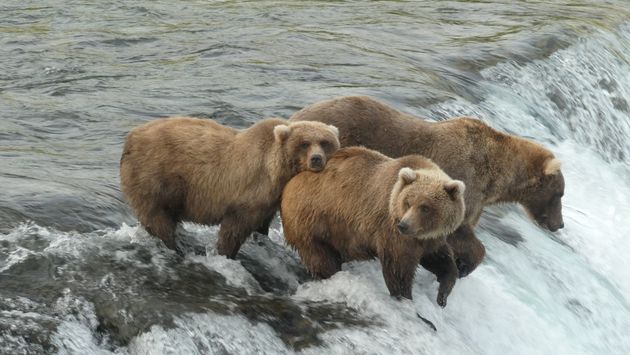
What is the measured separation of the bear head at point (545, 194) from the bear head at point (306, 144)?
86.4 inches

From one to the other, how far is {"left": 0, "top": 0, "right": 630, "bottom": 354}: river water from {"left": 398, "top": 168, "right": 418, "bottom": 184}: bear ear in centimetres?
90

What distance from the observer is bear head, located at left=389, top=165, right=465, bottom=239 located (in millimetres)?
6867

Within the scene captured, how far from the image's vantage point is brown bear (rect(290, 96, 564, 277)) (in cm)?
827

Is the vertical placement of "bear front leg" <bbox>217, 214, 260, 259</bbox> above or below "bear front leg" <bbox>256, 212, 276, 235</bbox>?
above

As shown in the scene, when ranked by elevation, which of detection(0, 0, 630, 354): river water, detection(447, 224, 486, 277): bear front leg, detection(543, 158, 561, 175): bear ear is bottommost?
detection(0, 0, 630, 354): river water

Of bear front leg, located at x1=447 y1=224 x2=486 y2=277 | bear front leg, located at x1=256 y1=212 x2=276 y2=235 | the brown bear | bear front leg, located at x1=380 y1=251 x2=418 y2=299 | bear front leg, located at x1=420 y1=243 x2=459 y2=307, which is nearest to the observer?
bear front leg, located at x1=380 y1=251 x2=418 y2=299

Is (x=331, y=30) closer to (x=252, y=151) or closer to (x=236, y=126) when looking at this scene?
(x=236, y=126)

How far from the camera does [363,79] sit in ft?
45.0

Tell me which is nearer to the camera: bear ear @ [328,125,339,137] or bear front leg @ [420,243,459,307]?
bear front leg @ [420,243,459,307]

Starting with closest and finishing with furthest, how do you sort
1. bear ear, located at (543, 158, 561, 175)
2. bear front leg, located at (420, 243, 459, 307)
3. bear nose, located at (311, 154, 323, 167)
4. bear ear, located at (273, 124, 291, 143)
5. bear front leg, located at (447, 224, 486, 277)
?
bear nose, located at (311, 154, 323, 167)
bear ear, located at (273, 124, 291, 143)
bear front leg, located at (420, 243, 459, 307)
bear front leg, located at (447, 224, 486, 277)
bear ear, located at (543, 158, 561, 175)

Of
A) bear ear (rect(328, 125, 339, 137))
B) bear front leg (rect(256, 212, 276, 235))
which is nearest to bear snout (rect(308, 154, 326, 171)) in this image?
bear ear (rect(328, 125, 339, 137))

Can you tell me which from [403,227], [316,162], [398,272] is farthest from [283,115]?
[403,227]

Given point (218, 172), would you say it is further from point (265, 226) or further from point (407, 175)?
point (407, 175)

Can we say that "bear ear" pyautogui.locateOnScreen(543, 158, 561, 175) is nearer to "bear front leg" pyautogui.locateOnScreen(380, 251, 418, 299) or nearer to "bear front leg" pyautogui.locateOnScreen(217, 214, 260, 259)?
"bear front leg" pyautogui.locateOnScreen(380, 251, 418, 299)
